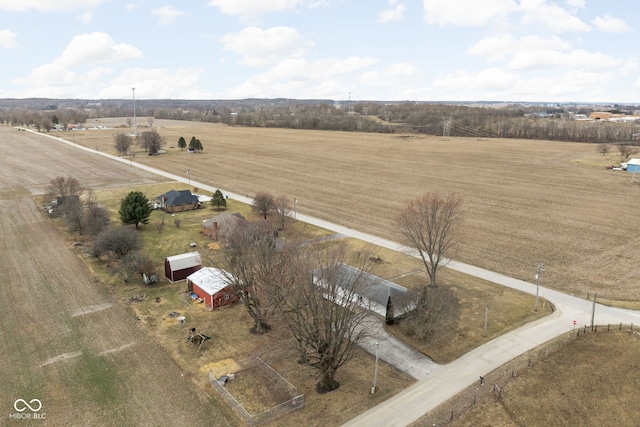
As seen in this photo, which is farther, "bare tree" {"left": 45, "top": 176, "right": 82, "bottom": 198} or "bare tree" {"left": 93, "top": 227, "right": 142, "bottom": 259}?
"bare tree" {"left": 45, "top": 176, "right": 82, "bottom": 198}

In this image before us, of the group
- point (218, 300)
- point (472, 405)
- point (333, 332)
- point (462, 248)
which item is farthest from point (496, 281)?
point (218, 300)

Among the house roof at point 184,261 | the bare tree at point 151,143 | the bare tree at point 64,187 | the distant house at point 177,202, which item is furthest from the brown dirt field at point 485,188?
the bare tree at point 64,187

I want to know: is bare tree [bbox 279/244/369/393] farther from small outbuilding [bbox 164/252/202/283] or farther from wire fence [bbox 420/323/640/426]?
small outbuilding [bbox 164/252/202/283]

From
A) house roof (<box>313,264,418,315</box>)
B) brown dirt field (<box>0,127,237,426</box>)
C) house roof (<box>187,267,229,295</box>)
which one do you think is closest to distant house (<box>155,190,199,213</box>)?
brown dirt field (<box>0,127,237,426</box>)

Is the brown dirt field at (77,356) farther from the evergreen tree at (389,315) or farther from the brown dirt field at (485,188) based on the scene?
the brown dirt field at (485,188)

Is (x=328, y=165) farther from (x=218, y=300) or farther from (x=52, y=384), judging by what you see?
(x=52, y=384)

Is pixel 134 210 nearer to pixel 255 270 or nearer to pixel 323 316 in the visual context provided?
pixel 255 270
